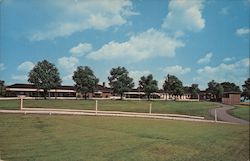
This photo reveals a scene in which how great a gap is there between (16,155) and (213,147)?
671cm

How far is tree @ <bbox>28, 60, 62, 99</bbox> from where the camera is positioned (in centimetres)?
1076

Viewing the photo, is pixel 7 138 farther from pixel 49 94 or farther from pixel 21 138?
pixel 49 94

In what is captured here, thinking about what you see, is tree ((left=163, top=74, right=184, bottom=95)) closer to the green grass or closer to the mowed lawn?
the mowed lawn

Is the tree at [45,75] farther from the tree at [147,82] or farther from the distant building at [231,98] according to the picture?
the distant building at [231,98]

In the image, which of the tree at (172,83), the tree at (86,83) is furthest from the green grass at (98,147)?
the tree at (172,83)

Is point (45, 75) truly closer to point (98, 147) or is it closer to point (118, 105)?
point (98, 147)

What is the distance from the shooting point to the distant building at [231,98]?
50491mm

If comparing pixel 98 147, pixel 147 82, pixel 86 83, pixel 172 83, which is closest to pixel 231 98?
pixel 172 83

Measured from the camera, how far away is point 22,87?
11.6 metres

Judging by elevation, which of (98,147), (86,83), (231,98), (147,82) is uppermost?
(147,82)

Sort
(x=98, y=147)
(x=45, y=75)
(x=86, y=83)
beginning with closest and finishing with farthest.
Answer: (x=98, y=147), (x=45, y=75), (x=86, y=83)

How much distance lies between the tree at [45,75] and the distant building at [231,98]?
137 ft

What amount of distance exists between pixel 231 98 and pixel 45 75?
45837mm

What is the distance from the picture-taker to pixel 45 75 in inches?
479
